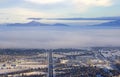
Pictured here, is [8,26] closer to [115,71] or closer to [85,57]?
[85,57]

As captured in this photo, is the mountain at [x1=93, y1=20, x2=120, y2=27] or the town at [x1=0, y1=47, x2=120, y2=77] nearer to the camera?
the town at [x1=0, y1=47, x2=120, y2=77]

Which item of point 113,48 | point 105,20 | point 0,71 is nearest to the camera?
point 0,71

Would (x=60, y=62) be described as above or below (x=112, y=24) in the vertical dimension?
below

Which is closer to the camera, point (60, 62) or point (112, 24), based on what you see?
point (60, 62)

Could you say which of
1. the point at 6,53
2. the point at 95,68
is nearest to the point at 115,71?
the point at 95,68

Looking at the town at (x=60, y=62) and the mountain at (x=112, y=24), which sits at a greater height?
the mountain at (x=112, y=24)

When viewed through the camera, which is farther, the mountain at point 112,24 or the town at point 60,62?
the mountain at point 112,24

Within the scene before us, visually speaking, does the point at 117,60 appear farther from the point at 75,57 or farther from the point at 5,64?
the point at 5,64

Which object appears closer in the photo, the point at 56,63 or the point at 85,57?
the point at 56,63

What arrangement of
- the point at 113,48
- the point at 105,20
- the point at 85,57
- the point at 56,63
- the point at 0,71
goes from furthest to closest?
1. the point at 105,20
2. the point at 113,48
3. the point at 85,57
4. the point at 56,63
5. the point at 0,71

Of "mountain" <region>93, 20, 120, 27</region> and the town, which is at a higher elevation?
"mountain" <region>93, 20, 120, 27</region>
